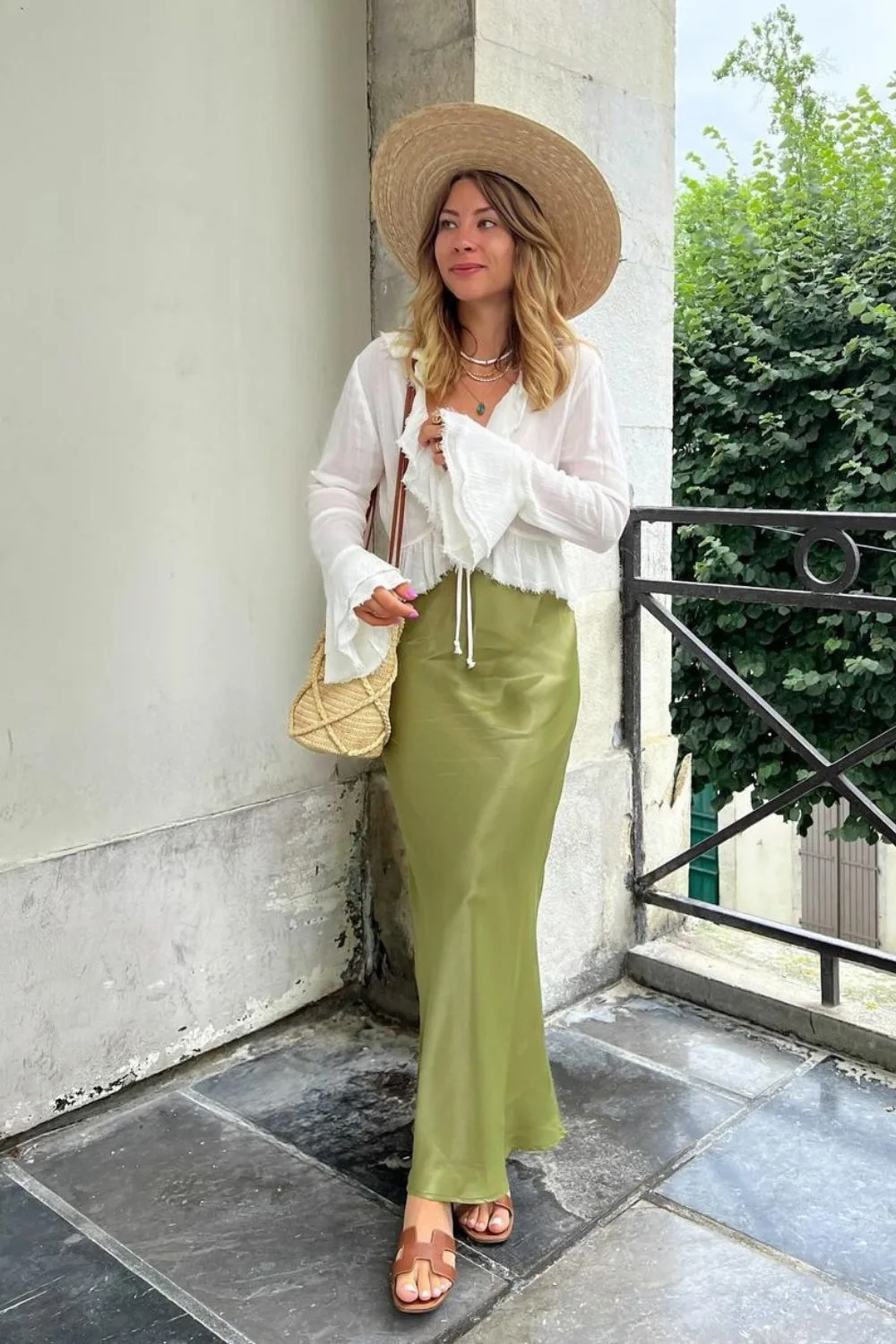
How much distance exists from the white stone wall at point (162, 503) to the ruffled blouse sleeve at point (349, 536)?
0.53 metres

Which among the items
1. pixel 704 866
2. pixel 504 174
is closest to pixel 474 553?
pixel 504 174

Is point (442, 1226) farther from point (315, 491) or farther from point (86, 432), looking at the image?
point (86, 432)

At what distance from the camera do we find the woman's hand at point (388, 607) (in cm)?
195

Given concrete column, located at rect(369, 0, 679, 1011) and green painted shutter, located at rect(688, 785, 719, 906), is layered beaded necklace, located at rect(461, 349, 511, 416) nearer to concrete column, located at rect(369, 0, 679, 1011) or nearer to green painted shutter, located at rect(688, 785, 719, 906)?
concrete column, located at rect(369, 0, 679, 1011)

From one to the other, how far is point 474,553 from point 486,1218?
46.4 inches

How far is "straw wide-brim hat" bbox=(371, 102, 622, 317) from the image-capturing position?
200 centimetres

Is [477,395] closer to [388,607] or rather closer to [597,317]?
[388,607]

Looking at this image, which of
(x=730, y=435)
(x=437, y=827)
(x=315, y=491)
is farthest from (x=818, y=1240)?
(x=730, y=435)

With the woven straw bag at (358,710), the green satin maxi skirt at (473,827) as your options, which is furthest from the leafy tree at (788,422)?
the woven straw bag at (358,710)

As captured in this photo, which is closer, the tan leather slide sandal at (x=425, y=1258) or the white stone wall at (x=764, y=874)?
the tan leather slide sandal at (x=425, y=1258)

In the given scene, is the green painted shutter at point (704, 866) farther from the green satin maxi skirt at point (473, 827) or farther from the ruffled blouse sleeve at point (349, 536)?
the ruffled blouse sleeve at point (349, 536)

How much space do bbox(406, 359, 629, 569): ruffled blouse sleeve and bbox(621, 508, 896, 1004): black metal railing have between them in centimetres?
69

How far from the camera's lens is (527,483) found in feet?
6.50

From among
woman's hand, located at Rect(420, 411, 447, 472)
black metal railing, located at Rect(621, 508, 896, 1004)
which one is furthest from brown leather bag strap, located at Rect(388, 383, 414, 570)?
black metal railing, located at Rect(621, 508, 896, 1004)
